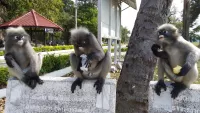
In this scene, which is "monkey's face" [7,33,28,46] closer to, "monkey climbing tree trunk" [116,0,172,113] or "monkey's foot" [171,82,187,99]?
"monkey climbing tree trunk" [116,0,172,113]

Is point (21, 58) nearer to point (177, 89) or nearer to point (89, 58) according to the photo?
point (89, 58)

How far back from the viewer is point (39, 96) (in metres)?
5.04

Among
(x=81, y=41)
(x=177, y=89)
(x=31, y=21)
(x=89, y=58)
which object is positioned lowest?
(x=177, y=89)

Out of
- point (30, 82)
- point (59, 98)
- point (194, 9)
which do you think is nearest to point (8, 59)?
point (30, 82)

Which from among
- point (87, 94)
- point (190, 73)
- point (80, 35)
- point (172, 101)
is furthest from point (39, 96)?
point (190, 73)

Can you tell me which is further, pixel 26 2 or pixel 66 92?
pixel 26 2

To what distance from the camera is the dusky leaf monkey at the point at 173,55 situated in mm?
4488

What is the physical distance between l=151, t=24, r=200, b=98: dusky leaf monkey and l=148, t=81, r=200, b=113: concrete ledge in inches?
3.2

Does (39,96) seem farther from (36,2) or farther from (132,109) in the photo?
(36,2)

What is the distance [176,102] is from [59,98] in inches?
79.1

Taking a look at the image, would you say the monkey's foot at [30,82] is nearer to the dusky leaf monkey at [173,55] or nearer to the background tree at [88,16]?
the dusky leaf monkey at [173,55]

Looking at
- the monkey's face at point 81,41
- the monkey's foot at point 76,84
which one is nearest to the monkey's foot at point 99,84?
the monkey's foot at point 76,84

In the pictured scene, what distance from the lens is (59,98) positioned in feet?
16.3

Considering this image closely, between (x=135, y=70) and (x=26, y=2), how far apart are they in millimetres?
27814
